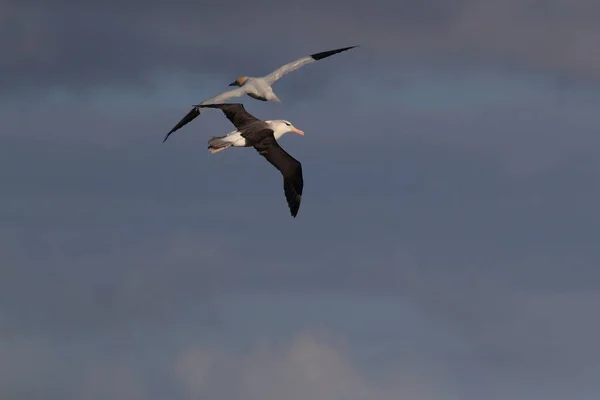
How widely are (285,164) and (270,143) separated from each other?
4.56ft

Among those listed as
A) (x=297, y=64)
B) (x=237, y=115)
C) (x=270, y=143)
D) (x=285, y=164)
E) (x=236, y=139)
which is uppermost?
(x=297, y=64)

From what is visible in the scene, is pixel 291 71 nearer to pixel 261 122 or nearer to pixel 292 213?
pixel 261 122

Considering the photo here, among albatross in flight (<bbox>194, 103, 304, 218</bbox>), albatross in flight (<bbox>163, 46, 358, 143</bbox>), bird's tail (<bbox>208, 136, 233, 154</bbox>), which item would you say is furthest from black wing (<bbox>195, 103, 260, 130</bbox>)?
bird's tail (<bbox>208, 136, 233, 154</bbox>)

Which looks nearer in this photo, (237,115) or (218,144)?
(218,144)

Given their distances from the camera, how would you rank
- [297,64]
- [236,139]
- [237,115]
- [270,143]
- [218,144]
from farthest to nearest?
[297,64], [237,115], [270,143], [236,139], [218,144]

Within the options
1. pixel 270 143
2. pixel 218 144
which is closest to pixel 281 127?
pixel 270 143

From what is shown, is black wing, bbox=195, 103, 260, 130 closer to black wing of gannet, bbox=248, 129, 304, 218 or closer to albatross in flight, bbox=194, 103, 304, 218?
albatross in flight, bbox=194, 103, 304, 218

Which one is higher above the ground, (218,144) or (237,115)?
(218,144)

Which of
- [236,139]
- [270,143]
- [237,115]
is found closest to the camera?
[236,139]

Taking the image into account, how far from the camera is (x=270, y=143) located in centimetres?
6994

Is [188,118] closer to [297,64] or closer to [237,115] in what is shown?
[237,115]

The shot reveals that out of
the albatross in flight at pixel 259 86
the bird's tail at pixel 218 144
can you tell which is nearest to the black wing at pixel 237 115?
the albatross in flight at pixel 259 86

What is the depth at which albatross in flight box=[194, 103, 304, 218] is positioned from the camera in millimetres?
68000

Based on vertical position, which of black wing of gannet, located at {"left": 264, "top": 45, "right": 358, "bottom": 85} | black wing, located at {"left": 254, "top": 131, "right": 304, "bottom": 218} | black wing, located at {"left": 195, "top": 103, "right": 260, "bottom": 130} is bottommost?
black wing, located at {"left": 254, "top": 131, "right": 304, "bottom": 218}
